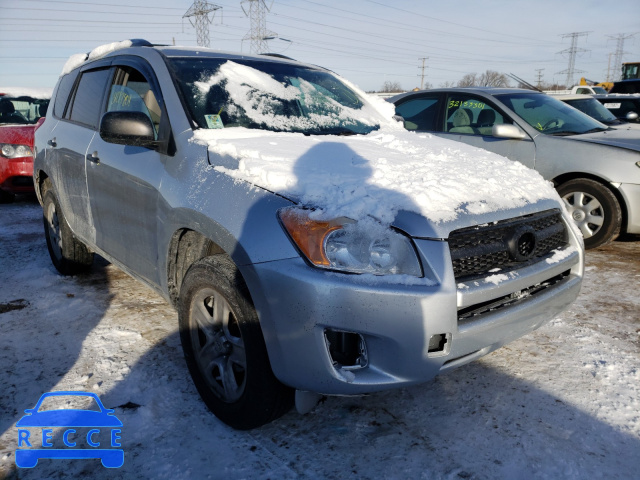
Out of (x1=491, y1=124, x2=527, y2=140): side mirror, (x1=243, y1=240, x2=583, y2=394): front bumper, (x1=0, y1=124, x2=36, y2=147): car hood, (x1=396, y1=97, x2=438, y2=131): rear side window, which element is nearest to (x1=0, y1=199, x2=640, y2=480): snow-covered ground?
(x1=243, y1=240, x2=583, y2=394): front bumper

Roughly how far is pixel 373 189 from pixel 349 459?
3.57 ft

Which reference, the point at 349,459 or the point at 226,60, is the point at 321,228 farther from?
the point at 226,60

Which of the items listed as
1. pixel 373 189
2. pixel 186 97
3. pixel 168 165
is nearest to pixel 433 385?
pixel 373 189

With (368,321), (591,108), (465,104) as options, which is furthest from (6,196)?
(591,108)

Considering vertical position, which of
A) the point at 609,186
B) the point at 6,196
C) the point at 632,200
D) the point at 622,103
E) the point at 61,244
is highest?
the point at 622,103

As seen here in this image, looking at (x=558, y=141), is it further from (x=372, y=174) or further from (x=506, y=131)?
(x=372, y=174)

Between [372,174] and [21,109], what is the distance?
28.9ft

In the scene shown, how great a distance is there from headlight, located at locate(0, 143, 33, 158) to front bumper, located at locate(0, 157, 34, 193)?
56 mm

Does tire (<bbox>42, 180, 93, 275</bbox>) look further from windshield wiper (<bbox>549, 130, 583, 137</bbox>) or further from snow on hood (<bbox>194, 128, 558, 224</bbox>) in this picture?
windshield wiper (<bbox>549, 130, 583, 137</bbox>)

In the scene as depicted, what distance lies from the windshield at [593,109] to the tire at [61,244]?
6.12m

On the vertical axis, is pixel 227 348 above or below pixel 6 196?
above

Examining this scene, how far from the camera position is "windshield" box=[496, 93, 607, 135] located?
A: 5359 mm

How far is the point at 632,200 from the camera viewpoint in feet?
15.4

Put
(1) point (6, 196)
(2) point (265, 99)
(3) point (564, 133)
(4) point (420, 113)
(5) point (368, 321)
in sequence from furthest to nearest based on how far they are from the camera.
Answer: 1. (1) point (6, 196)
2. (4) point (420, 113)
3. (3) point (564, 133)
4. (2) point (265, 99)
5. (5) point (368, 321)
